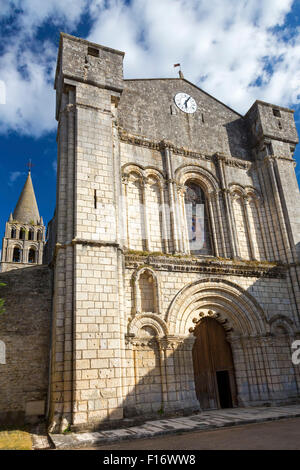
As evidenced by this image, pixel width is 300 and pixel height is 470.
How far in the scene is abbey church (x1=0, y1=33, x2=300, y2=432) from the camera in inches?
389

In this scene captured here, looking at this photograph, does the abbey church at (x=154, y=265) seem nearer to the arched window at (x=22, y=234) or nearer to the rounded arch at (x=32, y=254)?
the arched window at (x=22, y=234)

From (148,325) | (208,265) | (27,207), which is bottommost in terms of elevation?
(148,325)

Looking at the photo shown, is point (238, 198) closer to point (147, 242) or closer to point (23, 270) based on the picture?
point (147, 242)

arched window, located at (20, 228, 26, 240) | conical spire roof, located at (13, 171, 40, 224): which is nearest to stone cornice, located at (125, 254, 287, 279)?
conical spire roof, located at (13, 171, 40, 224)

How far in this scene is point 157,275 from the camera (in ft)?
38.8

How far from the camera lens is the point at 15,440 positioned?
8008mm

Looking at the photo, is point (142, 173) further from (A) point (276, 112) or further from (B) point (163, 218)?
(A) point (276, 112)

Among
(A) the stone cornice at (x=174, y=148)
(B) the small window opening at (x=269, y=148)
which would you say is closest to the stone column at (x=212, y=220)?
(A) the stone cornice at (x=174, y=148)

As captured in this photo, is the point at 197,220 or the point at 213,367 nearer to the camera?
the point at 213,367

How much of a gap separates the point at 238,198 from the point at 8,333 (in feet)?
33.1

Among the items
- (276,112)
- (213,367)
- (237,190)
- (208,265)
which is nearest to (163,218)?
(208,265)

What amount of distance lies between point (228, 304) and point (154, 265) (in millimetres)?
3063

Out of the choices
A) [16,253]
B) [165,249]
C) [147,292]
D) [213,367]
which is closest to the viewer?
[147,292]
